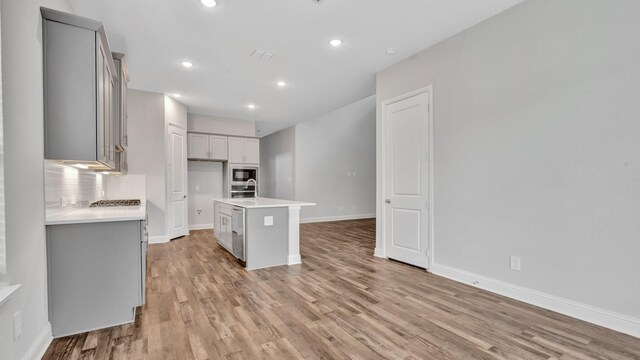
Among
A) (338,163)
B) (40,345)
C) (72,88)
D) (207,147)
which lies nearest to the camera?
(40,345)

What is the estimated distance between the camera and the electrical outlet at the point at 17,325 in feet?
5.23

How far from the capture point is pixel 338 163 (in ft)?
29.1

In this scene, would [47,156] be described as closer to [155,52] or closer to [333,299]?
[155,52]

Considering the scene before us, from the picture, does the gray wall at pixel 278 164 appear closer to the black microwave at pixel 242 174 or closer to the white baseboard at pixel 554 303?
the black microwave at pixel 242 174

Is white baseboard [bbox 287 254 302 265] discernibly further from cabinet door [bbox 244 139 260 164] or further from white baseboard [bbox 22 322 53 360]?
cabinet door [bbox 244 139 260 164]

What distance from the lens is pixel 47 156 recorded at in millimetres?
2074

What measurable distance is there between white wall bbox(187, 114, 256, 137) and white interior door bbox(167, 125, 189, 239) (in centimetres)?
76

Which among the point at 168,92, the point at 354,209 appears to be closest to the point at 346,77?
the point at 168,92

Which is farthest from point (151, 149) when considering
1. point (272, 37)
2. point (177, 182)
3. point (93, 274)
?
point (93, 274)

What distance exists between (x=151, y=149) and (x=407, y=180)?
15.1 feet

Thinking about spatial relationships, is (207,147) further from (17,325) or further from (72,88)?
(17,325)

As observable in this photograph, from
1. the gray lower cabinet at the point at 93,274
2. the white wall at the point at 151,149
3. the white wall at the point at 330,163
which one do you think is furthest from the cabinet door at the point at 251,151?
the gray lower cabinet at the point at 93,274

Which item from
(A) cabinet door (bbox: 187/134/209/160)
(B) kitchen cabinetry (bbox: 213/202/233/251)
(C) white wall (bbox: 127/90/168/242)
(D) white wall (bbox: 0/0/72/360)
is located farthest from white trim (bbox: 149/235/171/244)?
(D) white wall (bbox: 0/0/72/360)

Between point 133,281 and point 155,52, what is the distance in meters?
2.88
